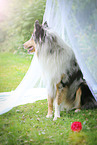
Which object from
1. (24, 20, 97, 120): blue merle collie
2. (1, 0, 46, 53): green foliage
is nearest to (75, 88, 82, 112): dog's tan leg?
(24, 20, 97, 120): blue merle collie

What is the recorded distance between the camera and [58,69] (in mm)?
3014

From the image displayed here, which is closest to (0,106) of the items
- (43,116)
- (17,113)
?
(17,113)

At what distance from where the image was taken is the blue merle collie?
2912 millimetres

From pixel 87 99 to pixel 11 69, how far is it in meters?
5.75

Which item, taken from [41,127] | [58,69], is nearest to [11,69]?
[58,69]

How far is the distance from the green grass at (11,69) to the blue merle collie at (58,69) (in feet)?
9.93

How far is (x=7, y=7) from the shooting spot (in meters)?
11.2

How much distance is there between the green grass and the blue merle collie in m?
3.03

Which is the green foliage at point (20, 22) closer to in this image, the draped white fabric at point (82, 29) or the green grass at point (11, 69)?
the green grass at point (11, 69)

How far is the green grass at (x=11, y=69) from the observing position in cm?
648

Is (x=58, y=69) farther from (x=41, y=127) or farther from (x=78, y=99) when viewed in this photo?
(x=41, y=127)

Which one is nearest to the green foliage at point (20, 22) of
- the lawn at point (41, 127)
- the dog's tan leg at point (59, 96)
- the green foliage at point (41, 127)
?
the lawn at point (41, 127)

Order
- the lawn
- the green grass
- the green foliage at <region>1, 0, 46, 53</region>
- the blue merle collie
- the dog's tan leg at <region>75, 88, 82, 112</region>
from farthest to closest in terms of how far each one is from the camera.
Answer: the green foliage at <region>1, 0, 46, 53</region> → the green grass → the dog's tan leg at <region>75, 88, 82, 112</region> → the blue merle collie → the lawn

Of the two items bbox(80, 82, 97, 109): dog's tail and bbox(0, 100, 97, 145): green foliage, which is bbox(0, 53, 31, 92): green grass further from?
bbox(80, 82, 97, 109): dog's tail
